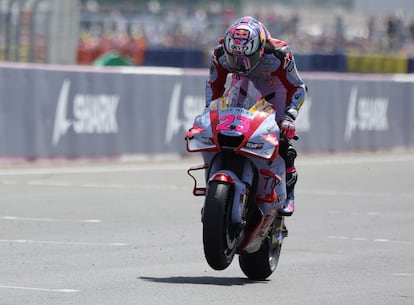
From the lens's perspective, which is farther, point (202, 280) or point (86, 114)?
point (86, 114)

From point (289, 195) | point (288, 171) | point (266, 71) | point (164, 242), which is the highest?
point (266, 71)

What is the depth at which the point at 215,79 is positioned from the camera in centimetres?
888

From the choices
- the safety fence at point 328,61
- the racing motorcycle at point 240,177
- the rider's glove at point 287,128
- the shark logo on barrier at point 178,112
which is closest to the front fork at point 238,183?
the racing motorcycle at point 240,177

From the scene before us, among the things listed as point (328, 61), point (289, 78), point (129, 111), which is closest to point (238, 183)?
point (289, 78)

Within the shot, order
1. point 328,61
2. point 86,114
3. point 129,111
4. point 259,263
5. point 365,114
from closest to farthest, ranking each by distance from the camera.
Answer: point 259,263
point 86,114
point 129,111
point 365,114
point 328,61

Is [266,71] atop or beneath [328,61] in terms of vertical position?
atop

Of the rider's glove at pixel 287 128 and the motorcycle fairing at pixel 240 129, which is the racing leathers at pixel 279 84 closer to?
the rider's glove at pixel 287 128

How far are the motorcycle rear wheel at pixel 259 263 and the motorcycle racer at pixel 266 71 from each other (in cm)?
29

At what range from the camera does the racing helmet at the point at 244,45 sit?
27.5 feet

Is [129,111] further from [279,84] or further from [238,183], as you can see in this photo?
[238,183]

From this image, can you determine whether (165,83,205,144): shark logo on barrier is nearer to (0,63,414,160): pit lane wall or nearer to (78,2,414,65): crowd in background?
(0,63,414,160): pit lane wall

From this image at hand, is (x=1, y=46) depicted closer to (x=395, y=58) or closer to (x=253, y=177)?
(x=395, y=58)

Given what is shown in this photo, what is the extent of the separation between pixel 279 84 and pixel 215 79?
461 mm

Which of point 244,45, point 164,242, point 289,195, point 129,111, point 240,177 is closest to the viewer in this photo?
point 240,177
